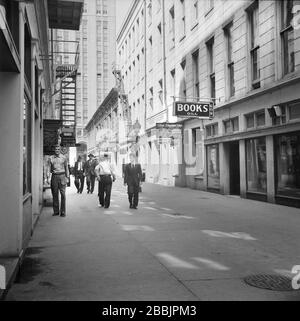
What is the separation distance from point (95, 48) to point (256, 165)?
26.1ft

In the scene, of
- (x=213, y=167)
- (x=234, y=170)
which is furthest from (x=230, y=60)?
(x=213, y=167)

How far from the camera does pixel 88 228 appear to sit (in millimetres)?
9320

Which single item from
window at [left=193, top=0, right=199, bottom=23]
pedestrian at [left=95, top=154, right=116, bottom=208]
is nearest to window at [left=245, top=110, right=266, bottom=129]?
pedestrian at [left=95, top=154, right=116, bottom=208]

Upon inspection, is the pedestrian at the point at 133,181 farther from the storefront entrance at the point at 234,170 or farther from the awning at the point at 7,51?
the awning at the point at 7,51

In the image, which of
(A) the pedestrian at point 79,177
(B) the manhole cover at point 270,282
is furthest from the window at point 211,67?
(B) the manhole cover at point 270,282

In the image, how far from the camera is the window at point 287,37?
13.2m

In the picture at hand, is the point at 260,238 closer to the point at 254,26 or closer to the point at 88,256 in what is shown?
the point at 88,256

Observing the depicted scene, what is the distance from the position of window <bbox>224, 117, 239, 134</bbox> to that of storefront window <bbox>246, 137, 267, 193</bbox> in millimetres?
1392

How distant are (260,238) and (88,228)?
363 cm

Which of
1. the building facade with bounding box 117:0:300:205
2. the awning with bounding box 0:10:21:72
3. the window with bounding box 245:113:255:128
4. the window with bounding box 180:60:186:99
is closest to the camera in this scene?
the awning with bounding box 0:10:21:72

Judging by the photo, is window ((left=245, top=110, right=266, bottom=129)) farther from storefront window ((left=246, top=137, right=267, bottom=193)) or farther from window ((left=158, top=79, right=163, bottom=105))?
window ((left=158, top=79, right=163, bottom=105))

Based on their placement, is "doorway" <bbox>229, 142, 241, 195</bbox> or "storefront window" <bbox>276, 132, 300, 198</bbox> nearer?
"storefront window" <bbox>276, 132, 300, 198</bbox>

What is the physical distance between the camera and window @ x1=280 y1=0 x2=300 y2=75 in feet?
43.4
